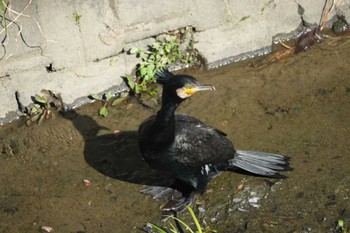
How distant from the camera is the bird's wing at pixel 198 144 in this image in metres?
5.03

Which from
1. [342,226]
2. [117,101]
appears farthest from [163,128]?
[117,101]

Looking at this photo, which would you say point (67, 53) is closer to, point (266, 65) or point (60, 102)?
point (60, 102)

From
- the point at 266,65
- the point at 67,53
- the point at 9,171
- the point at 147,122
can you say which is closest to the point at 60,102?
the point at 67,53

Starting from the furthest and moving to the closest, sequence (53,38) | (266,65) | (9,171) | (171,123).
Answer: (266,65) < (53,38) < (9,171) < (171,123)

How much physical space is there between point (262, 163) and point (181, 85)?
1.17 metres

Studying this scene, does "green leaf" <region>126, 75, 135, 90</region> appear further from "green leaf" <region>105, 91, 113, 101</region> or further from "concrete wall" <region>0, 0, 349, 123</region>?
"green leaf" <region>105, 91, 113, 101</region>

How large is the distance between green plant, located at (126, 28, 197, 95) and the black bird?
1216mm

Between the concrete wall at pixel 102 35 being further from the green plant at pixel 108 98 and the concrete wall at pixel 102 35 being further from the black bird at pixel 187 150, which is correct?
the black bird at pixel 187 150

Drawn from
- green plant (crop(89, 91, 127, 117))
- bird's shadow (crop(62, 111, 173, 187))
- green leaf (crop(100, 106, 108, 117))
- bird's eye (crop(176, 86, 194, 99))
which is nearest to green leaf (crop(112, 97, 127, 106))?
green plant (crop(89, 91, 127, 117))

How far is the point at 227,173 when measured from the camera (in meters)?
5.51

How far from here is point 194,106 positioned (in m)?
6.24

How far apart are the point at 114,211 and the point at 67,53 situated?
177 centimetres

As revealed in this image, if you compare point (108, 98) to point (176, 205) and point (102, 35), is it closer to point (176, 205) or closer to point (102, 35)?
point (102, 35)

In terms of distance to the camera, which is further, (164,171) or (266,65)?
(266,65)
